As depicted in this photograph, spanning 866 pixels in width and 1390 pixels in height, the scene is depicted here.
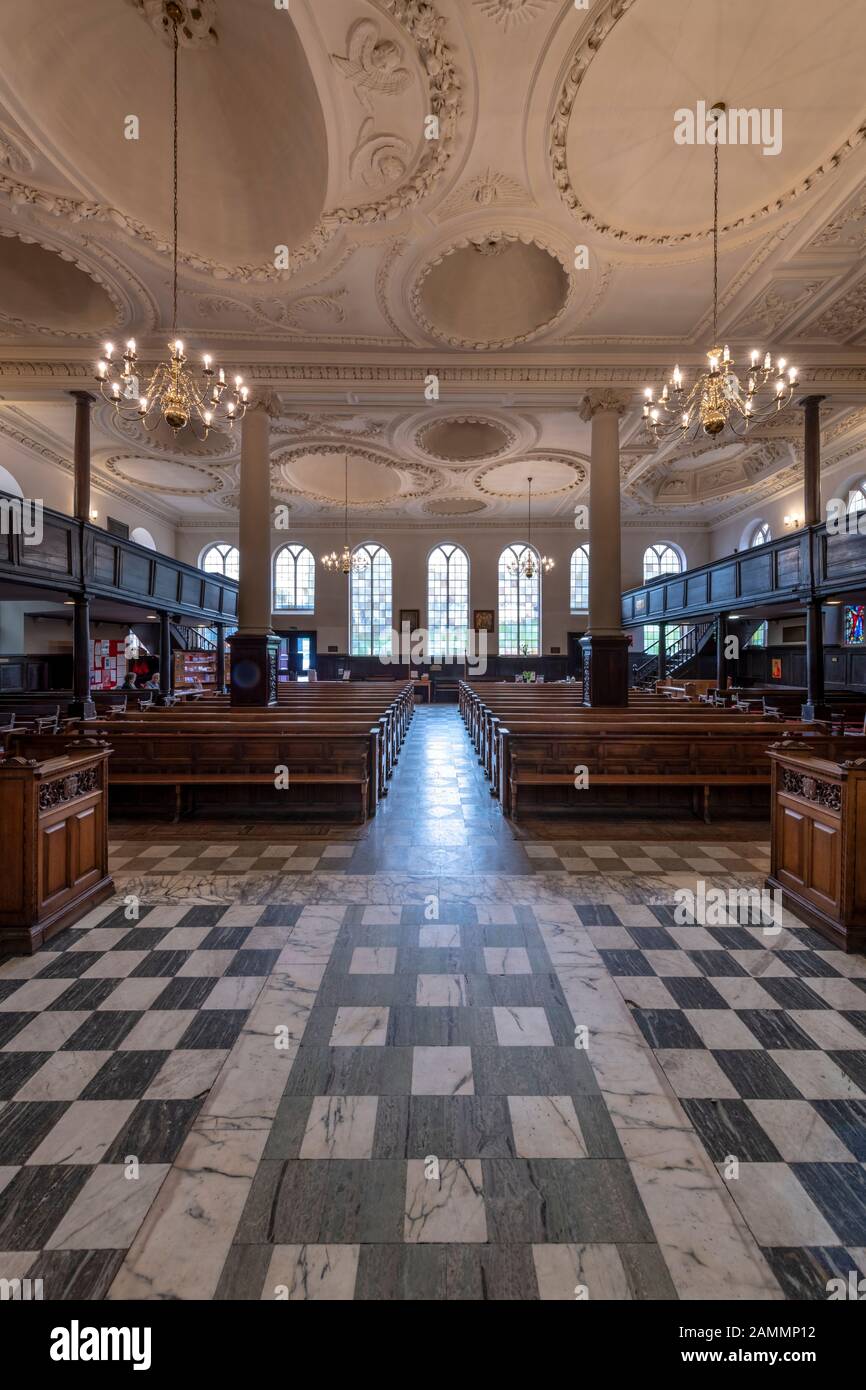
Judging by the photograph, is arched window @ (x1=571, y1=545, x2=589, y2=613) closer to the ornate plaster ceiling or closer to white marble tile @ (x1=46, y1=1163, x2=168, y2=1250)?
the ornate plaster ceiling

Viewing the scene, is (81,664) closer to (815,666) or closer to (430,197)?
(430,197)

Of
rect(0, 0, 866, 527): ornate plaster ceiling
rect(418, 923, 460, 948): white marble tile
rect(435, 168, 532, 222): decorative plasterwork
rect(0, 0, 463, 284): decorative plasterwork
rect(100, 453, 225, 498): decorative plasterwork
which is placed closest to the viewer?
rect(418, 923, 460, 948): white marble tile

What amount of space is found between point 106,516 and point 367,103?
14.3 meters

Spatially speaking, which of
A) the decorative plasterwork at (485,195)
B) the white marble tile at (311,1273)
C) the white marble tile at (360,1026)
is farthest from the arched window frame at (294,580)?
the white marble tile at (311,1273)

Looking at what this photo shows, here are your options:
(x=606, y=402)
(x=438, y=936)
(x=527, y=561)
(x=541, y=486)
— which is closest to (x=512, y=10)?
(x=606, y=402)

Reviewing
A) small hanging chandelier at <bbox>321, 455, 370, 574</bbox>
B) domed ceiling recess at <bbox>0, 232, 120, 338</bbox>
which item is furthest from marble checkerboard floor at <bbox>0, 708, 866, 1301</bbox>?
small hanging chandelier at <bbox>321, 455, 370, 574</bbox>

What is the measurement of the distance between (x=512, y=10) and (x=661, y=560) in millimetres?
19026

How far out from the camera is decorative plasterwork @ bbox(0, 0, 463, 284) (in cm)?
487

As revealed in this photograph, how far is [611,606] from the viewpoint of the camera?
9.98 metres

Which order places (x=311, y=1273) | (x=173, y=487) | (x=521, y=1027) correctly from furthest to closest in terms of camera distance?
(x=173, y=487) → (x=521, y=1027) → (x=311, y=1273)

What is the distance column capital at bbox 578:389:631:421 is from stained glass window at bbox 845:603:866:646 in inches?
333

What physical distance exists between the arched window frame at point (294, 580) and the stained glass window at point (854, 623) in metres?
16.8

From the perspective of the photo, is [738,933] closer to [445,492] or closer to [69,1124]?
[69,1124]

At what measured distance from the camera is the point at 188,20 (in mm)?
5539
